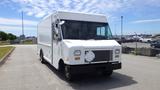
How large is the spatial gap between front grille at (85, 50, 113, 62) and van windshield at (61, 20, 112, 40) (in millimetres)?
1097

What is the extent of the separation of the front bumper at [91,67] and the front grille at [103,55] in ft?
0.62

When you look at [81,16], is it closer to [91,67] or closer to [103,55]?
[103,55]

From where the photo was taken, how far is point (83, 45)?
8.18 metres

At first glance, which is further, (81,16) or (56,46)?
(56,46)

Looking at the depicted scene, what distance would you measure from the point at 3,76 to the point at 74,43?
416cm

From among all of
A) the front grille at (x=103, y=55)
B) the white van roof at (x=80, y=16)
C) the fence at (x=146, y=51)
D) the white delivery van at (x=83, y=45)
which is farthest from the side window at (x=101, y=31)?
the fence at (x=146, y=51)

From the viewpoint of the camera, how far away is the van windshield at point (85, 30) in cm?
905

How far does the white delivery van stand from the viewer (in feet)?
26.6

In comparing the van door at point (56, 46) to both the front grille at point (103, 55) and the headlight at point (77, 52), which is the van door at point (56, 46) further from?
the front grille at point (103, 55)

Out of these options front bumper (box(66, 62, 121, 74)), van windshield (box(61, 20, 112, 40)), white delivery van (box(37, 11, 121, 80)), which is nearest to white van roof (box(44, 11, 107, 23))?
white delivery van (box(37, 11, 121, 80))

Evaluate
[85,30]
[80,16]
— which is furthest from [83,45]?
[80,16]

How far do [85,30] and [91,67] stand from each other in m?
1.83

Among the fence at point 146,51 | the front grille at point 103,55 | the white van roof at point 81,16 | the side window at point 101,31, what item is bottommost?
the fence at point 146,51

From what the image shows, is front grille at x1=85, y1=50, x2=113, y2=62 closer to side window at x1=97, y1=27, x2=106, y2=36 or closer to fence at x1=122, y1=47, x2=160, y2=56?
side window at x1=97, y1=27, x2=106, y2=36
